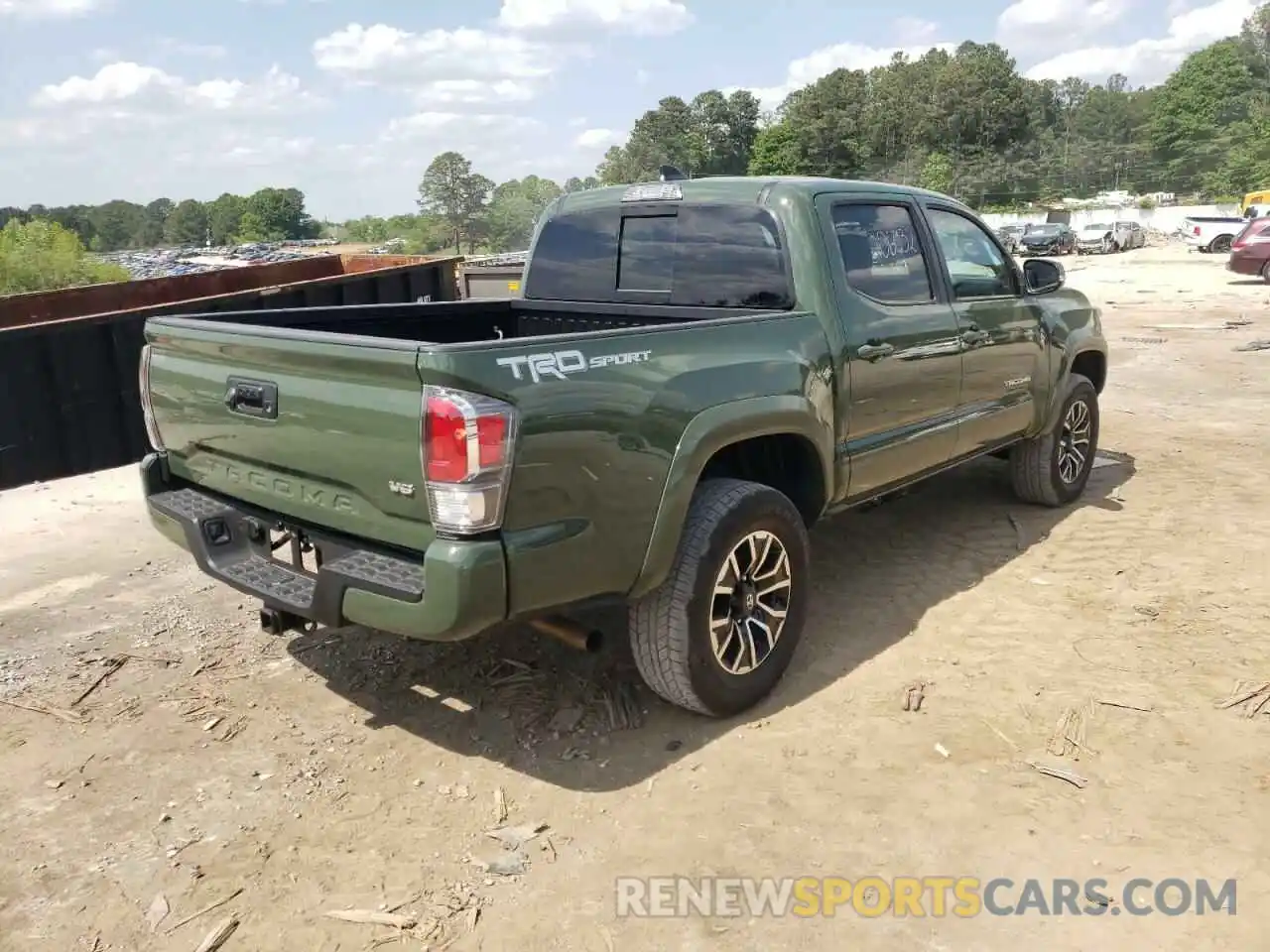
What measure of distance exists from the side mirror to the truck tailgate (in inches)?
156

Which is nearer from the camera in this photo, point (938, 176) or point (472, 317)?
point (472, 317)

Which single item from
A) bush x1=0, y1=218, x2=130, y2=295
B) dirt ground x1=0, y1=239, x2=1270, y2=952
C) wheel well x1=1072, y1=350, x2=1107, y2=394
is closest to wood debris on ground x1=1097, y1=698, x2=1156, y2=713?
dirt ground x1=0, y1=239, x2=1270, y2=952

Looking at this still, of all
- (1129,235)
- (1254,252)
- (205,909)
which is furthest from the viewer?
(1129,235)

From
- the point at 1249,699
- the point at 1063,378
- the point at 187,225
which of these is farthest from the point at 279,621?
the point at 187,225

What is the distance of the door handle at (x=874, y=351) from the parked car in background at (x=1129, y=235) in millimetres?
38699

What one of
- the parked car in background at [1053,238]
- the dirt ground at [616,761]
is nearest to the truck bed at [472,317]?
the dirt ground at [616,761]

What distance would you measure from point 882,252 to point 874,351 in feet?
1.85

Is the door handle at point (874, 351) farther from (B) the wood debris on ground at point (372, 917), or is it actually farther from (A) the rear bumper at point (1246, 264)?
(A) the rear bumper at point (1246, 264)

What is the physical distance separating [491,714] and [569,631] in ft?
2.39

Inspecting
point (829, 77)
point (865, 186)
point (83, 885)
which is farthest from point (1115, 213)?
point (83, 885)

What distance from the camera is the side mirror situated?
5430mm

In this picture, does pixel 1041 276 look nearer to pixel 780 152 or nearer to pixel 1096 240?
pixel 1096 240

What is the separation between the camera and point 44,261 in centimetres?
2047

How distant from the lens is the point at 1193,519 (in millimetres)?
5859
